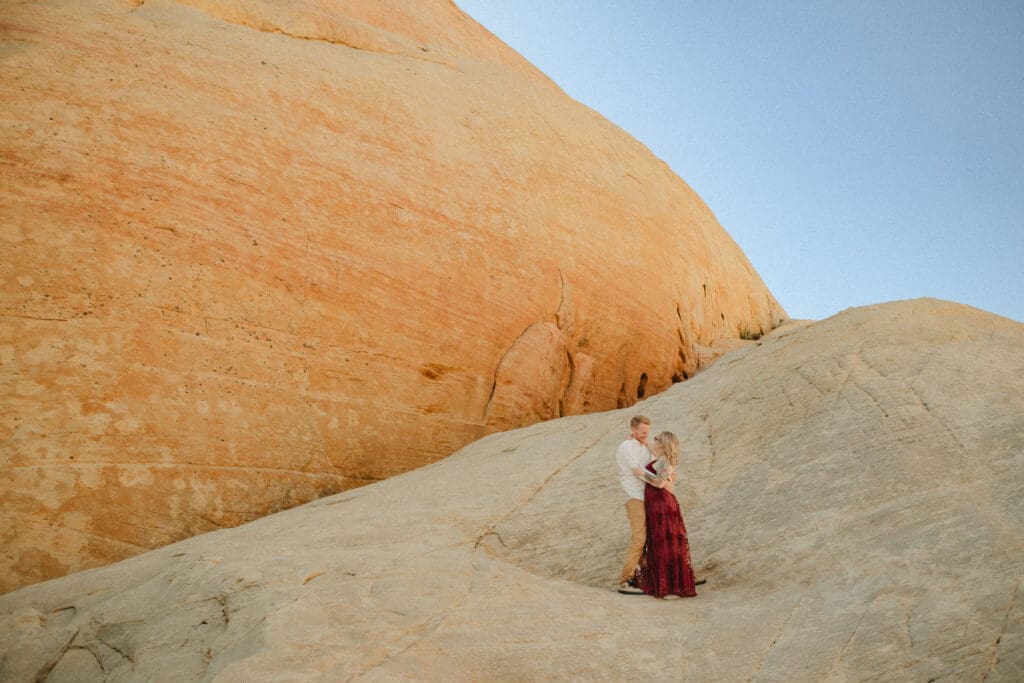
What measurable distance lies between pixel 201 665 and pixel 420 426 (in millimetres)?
6443

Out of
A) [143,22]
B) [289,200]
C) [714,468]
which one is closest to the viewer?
[714,468]

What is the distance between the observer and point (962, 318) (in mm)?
10484

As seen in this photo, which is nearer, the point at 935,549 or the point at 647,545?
the point at 935,549

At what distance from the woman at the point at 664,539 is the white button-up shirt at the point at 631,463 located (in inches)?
3.0

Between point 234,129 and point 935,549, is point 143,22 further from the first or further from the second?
point 935,549

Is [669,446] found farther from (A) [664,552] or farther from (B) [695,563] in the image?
(B) [695,563]

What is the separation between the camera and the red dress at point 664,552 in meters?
6.79

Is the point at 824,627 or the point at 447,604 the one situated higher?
the point at 824,627

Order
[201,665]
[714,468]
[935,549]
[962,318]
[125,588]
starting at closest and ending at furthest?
[201,665] < [935,549] < [125,588] < [714,468] < [962,318]

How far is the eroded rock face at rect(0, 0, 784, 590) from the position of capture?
31.1ft

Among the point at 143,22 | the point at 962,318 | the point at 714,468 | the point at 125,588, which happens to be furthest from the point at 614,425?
the point at 143,22

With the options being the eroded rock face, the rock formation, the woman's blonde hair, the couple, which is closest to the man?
the couple

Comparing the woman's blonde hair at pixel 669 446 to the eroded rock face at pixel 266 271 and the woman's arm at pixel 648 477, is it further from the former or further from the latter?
the eroded rock face at pixel 266 271

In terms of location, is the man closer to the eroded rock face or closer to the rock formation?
the rock formation
